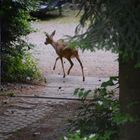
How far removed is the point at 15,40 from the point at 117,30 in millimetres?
8232

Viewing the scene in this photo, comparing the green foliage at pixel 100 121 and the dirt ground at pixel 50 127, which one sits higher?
the green foliage at pixel 100 121

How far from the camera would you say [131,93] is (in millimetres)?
3656

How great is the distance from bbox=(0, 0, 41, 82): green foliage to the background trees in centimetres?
742

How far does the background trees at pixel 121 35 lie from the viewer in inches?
126

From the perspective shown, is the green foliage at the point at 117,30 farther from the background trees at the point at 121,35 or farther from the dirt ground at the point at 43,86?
the dirt ground at the point at 43,86

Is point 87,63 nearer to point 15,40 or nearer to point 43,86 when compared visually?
point 15,40

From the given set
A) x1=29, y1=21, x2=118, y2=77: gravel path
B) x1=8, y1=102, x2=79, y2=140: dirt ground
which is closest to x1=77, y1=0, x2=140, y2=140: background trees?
x1=8, y1=102, x2=79, y2=140: dirt ground

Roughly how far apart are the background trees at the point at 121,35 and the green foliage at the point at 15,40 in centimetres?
742

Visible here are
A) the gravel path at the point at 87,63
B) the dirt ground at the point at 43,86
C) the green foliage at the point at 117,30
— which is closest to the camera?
the green foliage at the point at 117,30

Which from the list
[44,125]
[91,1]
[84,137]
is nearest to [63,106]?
[44,125]

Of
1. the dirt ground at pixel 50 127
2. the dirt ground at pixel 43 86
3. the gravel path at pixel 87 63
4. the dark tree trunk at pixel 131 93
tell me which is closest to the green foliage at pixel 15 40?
the dirt ground at pixel 43 86

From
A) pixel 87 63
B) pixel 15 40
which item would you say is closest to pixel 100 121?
pixel 15 40

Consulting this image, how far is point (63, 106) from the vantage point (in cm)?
887

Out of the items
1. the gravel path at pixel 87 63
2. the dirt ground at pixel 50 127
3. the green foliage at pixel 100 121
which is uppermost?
the gravel path at pixel 87 63
